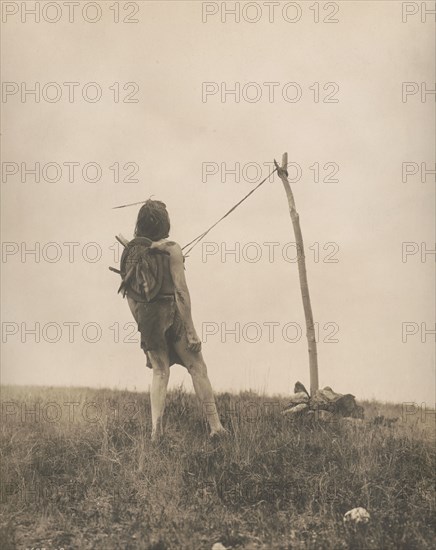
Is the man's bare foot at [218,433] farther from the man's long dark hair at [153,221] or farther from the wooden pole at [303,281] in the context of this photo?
the man's long dark hair at [153,221]

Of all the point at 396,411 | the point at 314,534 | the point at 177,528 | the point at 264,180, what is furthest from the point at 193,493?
the point at 396,411

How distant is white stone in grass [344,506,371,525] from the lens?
4.80 meters

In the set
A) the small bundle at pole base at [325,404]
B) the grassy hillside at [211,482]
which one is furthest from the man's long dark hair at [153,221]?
the small bundle at pole base at [325,404]

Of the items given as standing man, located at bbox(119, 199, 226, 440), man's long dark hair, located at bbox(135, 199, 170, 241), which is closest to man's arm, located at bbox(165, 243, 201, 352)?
standing man, located at bbox(119, 199, 226, 440)

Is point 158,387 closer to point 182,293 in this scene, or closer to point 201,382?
point 201,382

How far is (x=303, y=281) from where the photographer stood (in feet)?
26.8

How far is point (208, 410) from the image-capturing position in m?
6.68

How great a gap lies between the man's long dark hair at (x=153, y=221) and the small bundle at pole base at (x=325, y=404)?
2.68 metres

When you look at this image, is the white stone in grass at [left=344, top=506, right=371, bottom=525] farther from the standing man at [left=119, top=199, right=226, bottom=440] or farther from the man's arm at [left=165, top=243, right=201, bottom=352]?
the man's arm at [left=165, top=243, right=201, bottom=352]

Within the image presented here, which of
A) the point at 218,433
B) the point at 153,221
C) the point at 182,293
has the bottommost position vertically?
the point at 218,433

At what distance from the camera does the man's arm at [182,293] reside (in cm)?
659

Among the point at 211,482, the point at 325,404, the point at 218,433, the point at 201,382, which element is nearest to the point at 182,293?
the point at 201,382

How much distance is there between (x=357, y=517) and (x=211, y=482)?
1.34m

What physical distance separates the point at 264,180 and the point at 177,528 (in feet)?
15.1
